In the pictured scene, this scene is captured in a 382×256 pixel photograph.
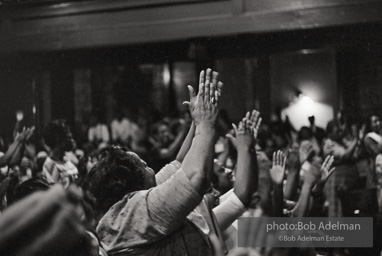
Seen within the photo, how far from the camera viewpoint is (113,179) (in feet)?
5.87

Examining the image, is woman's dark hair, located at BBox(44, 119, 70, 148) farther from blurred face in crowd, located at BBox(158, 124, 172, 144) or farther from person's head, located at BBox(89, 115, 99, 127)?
blurred face in crowd, located at BBox(158, 124, 172, 144)

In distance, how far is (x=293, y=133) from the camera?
3.93m

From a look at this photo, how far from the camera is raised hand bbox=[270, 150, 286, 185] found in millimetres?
3043

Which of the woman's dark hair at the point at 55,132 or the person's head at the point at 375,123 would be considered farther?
the person's head at the point at 375,123

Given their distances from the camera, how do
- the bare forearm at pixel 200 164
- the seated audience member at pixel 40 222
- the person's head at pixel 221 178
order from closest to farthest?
the seated audience member at pixel 40 222, the bare forearm at pixel 200 164, the person's head at pixel 221 178

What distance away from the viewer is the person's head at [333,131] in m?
3.92

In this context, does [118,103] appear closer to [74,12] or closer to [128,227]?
[74,12]

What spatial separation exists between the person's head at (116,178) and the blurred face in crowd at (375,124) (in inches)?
94.3

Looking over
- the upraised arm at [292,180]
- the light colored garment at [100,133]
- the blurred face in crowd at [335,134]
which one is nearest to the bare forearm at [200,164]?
the upraised arm at [292,180]

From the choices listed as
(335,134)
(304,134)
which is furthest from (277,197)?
(335,134)

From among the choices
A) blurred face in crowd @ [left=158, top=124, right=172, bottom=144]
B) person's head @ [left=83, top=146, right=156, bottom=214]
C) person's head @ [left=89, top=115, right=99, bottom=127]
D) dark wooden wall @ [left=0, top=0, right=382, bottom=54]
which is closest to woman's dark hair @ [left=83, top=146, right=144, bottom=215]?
person's head @ [left=83, top=146, right=156, bottom=214]

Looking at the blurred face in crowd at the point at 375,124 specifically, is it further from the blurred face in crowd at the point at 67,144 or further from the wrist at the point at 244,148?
the wrist at the point at 244,148

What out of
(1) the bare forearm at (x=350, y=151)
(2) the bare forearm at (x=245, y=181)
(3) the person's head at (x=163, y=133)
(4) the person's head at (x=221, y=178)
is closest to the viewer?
(2) the bare forearm at (x=245, y=181)

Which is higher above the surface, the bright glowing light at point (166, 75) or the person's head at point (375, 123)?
the bright glowing light at point (166, 75)
